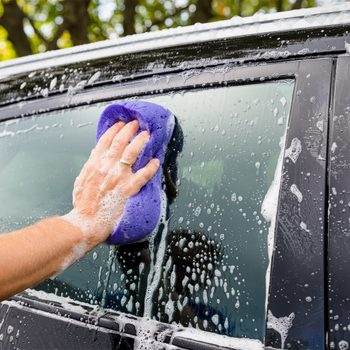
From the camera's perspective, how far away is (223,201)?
137 centimetres

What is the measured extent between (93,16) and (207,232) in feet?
39.6

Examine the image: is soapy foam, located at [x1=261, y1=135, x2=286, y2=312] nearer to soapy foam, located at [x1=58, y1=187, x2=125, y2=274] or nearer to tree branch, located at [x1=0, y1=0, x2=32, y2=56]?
soapy foam, located at [x1=58, y1=187, x2=125, y2=274]

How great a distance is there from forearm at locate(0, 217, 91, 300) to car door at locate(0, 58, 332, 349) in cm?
12

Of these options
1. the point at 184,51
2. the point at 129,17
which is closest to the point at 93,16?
the point at 129,17

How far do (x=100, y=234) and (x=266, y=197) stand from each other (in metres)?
0.43

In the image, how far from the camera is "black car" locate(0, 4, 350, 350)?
1.21 meters

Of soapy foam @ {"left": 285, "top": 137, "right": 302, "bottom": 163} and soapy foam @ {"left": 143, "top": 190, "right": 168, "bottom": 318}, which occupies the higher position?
soapy foam @ {"left": 285, "top": 137, "right": 302, "bottom": 163}

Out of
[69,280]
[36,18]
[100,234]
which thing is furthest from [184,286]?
[36,18]

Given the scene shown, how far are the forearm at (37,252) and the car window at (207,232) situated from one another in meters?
0.12

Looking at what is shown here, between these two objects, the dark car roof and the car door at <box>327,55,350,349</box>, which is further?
the dark car roof

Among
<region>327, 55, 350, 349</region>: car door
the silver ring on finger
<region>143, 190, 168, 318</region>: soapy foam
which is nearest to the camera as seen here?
<region>327, 55, 350, 349</region>: car door

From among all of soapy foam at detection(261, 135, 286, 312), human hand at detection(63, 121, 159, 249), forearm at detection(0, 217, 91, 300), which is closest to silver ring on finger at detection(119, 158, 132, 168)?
human hand at detection(63, 121, 159, 249)

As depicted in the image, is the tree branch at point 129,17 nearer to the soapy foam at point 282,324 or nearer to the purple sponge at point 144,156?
the purple sponge at point 144,156

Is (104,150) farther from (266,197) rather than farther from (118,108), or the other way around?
(266,197)
